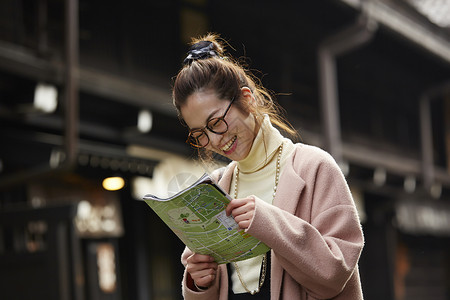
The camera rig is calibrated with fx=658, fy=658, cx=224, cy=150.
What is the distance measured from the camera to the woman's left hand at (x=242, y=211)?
5.60ft

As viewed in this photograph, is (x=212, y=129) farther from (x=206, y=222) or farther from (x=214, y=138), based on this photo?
(x=206, y=222)

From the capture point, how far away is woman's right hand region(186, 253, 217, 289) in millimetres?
1874

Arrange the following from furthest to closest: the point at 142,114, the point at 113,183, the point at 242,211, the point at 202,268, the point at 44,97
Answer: the point at 113,183, the point at 142,114, the point at 44,97, the point at 202,268, the point at 242,211

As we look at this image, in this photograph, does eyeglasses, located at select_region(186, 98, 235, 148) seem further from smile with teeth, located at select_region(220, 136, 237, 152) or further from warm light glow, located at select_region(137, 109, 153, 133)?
warm light glow, located at select_region(137, 109, 153, 133)

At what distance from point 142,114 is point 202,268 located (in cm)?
606

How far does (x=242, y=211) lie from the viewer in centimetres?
171

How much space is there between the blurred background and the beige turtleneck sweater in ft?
11.2

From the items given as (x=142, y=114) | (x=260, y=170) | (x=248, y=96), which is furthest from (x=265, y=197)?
(x=142, y=114)

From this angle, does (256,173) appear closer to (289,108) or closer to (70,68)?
(70,68)

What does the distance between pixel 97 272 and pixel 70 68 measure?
10.1 feet

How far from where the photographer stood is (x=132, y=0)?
8.40 m

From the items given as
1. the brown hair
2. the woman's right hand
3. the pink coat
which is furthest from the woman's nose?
the woman's right hand

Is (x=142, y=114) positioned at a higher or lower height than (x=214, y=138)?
higher

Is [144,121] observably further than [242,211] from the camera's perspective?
Yes
